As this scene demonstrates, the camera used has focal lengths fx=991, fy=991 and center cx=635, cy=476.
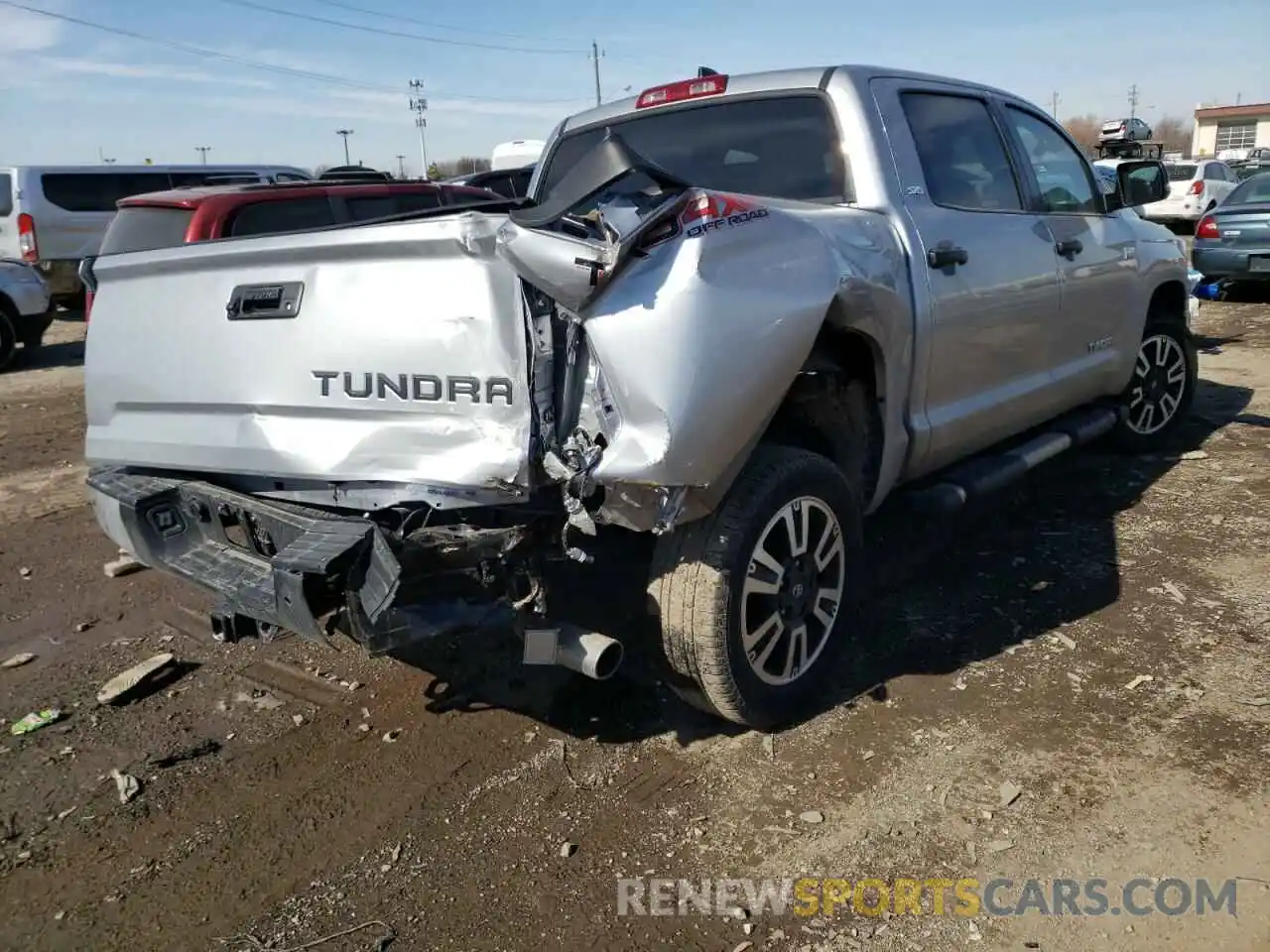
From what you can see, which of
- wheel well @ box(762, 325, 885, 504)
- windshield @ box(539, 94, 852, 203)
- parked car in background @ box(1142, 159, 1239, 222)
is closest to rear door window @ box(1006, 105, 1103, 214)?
windshield @ box(539, 94, 852, 203)

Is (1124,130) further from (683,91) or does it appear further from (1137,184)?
(683,91)

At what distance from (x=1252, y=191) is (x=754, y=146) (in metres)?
12.5

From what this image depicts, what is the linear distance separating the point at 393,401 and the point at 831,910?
68.0 inches

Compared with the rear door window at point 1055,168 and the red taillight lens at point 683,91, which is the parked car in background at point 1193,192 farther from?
the red taillight lens at point 683,91

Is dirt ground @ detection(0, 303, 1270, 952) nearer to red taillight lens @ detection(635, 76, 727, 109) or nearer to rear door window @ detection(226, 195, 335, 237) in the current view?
red taillight lens @ detection(635, 76, 727, 109)

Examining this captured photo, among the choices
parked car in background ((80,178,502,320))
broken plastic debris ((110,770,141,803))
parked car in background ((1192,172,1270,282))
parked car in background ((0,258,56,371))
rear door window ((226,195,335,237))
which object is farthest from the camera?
parked car in background ((1192,172,1270,282))

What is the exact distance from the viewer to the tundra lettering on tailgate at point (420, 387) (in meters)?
2.54

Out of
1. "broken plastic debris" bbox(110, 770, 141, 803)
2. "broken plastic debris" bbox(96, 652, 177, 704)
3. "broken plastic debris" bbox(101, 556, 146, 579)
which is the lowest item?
"broken plastic debris" bbox(110, 770, 141, 803)

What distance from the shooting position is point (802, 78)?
3.66 meters

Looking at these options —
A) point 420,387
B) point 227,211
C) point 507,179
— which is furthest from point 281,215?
point 507,179

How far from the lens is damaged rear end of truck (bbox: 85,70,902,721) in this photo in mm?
2449

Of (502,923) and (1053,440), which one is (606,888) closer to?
(502,923)

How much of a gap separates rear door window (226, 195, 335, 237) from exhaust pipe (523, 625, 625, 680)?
4.65 meters

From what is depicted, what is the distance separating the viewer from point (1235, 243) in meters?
12.2
